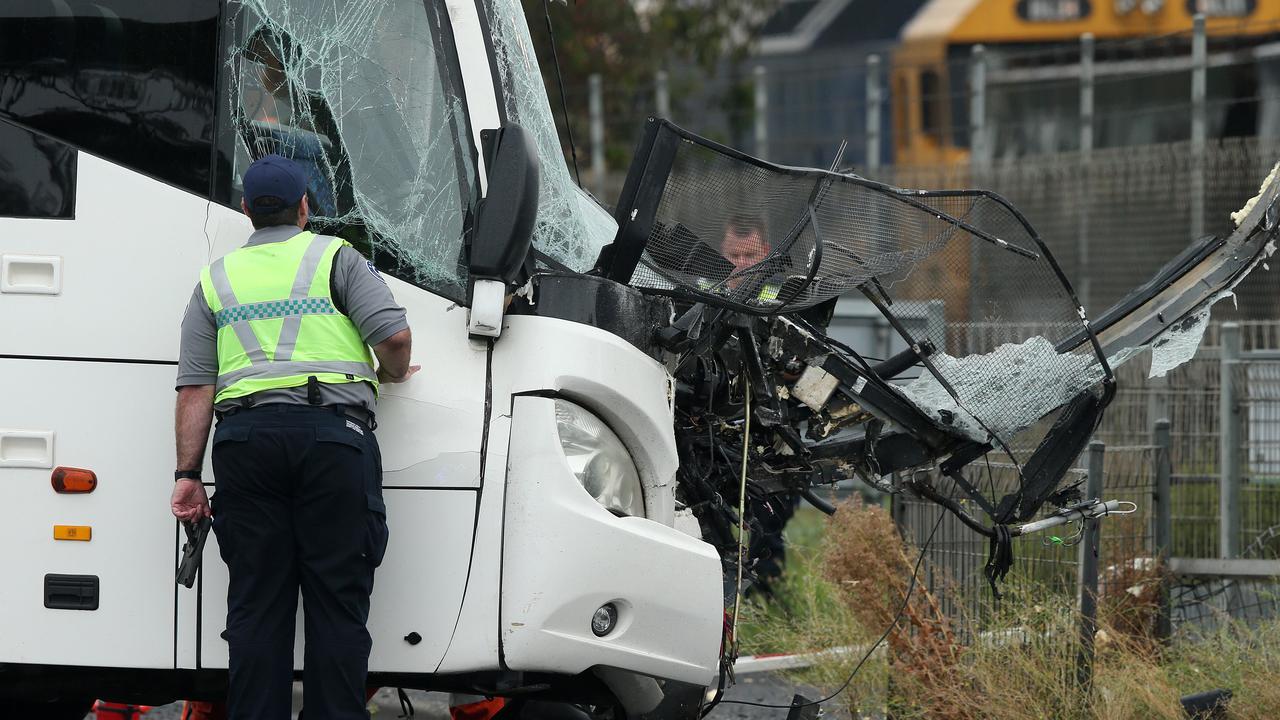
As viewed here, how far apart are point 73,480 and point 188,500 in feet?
1.24

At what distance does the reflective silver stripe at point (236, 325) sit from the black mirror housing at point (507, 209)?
24.4 inches

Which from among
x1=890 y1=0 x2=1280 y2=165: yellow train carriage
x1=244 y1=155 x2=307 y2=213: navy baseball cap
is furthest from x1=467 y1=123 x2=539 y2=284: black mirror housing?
x1=890 y1=0 x2=1280 y2=165: yellow train carriage

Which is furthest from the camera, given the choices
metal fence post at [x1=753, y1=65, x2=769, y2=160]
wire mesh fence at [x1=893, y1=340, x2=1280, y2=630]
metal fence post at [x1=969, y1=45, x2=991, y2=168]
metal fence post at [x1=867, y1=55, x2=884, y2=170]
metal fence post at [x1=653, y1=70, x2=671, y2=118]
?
metal fence post at [x1=653, y1=70, x2=671, y2=118]

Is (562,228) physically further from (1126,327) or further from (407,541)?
(1126,327)

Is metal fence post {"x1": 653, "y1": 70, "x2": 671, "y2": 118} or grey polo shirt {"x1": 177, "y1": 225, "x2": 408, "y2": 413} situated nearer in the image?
grey polo shirt {"x1": 177, "y1": 225, "x2": 408, "y2": 413}

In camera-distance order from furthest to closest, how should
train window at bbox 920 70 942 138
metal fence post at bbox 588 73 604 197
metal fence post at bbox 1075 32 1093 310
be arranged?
metal fence post at bbox 588 73 604 197 → train window at bbox 920 70 942 138 → metal fence post at bbox 1075 32 1093 310

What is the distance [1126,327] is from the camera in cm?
518

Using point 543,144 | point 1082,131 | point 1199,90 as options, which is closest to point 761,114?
point 1082,131

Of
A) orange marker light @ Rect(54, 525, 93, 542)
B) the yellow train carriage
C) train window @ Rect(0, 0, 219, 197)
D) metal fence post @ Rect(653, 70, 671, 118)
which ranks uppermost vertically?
the yellow train carriage

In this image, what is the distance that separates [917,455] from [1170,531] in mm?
2706

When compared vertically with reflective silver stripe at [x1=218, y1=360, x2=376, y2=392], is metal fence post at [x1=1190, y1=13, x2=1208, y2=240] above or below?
above

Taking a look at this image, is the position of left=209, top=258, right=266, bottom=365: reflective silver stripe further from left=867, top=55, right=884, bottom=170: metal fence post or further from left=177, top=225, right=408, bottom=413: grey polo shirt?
left=867, top=55, right=884, bottom=170: metal fence post

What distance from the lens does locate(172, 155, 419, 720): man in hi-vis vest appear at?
13.2 feet

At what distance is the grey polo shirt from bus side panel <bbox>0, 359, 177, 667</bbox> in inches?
7.4
